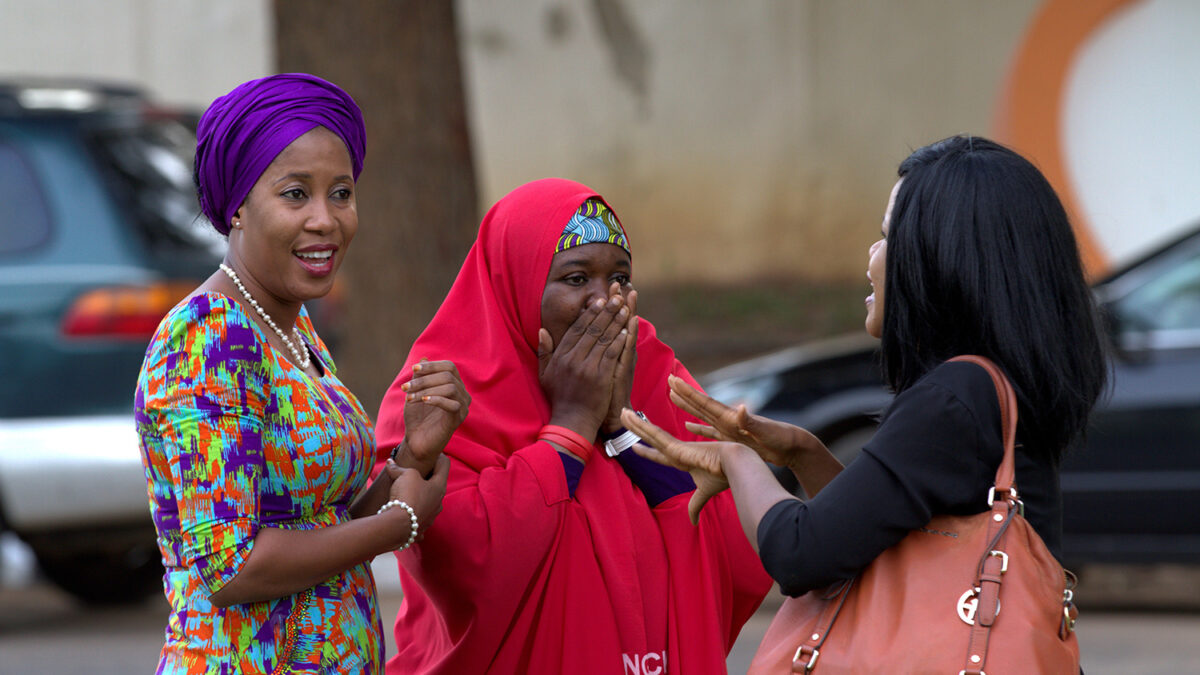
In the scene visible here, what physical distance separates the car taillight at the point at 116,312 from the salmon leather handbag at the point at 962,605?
4.32m

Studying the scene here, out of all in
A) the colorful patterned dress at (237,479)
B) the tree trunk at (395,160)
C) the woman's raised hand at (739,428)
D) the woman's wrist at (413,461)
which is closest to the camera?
the colorful patterned dress at (237,479)

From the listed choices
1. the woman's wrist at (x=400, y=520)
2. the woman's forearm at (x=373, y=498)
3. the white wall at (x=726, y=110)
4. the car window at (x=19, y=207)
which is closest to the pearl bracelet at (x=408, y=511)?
the woman's wrist at (x=400, y=520)

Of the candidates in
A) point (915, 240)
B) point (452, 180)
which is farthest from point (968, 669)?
point (452, 180)

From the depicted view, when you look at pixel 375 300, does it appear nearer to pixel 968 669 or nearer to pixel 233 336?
pixel 233 336

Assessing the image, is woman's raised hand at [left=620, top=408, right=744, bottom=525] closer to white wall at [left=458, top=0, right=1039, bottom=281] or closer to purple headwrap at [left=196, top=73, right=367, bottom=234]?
purple headwrap at [left=196, top=73, right=367, bottom=234]

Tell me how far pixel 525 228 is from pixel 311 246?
581 millimetres

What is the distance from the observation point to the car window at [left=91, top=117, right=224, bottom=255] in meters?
6.19

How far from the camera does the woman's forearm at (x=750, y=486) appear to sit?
2.34 m

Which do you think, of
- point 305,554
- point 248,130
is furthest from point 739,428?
point 248,130

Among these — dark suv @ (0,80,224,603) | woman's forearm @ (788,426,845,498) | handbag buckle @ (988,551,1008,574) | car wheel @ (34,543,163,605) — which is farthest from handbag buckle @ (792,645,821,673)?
car wheel @ (34,543,163,605)

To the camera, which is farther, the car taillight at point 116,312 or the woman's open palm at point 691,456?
the car taillight at point 116,312

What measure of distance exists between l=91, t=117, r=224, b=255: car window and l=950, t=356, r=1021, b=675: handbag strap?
4648 mm

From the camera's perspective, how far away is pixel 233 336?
2.24m

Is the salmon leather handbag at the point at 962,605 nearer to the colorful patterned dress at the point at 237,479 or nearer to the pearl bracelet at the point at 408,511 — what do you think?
the pearl bracelet at the point at 408,511
